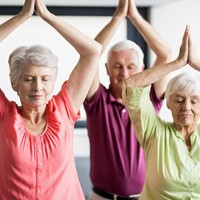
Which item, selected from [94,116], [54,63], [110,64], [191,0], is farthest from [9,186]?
[191,0]

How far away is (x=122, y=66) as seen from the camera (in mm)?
2582

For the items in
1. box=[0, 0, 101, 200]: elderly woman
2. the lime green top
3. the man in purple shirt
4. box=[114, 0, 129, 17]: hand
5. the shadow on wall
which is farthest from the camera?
the shadow on wall

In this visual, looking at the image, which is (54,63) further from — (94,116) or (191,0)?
(191,0)

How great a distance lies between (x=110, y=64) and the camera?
263 cm

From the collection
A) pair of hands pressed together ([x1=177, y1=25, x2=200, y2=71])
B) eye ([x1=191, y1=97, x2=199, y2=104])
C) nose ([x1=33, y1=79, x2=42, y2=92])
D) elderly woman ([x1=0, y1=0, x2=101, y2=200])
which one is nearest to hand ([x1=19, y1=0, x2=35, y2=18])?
elderly woman ([x1=0, y1=0, x2=101, y2=200])

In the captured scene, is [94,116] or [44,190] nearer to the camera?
[44,190]

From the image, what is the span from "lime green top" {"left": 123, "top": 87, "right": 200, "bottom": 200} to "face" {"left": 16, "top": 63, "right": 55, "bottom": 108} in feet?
1.04

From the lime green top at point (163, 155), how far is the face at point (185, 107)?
6 centimetres

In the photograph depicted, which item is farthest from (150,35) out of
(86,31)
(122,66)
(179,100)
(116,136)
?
(86,31)

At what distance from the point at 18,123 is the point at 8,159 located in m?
0.14

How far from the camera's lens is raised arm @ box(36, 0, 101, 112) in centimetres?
200

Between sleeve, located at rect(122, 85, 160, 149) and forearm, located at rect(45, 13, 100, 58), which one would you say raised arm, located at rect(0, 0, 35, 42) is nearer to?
forearm, located at rect(45, 13, 100, 58)

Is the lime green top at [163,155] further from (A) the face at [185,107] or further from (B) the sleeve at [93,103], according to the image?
(B) the sleeve at [93,103]

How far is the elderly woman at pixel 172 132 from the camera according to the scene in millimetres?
2072
